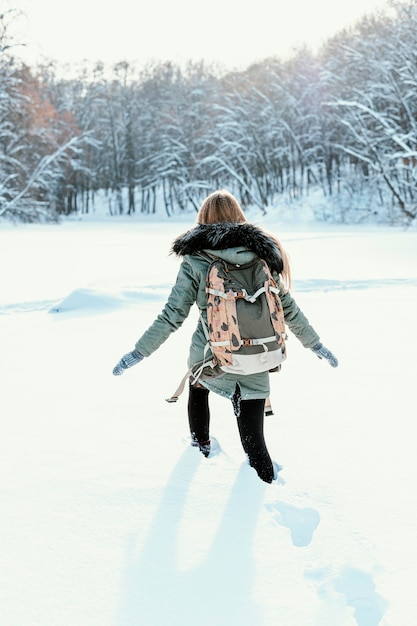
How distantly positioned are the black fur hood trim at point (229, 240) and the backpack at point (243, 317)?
5 cm

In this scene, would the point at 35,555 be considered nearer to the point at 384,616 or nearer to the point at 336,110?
the point at 384,616

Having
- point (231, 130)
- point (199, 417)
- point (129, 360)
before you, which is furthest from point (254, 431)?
point (231, 130)

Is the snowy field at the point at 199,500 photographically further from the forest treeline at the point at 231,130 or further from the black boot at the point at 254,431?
the forest treeline at the point at 231,130

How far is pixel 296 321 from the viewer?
2.93 m

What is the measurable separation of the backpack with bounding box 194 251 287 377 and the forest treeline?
19.8 metres

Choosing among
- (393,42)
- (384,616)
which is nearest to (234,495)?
(384,616)

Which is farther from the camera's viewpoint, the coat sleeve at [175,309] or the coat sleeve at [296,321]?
the coat sleeve at [296,321]

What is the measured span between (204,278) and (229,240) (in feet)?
0.71

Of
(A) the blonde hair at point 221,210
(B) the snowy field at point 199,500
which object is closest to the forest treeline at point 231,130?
(B) the snowy field at point 199,500

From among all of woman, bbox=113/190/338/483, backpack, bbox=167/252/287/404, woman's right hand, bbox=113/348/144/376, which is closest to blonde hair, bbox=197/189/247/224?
woman, bbox=113/190/338/483

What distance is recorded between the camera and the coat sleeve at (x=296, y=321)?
2857 mm

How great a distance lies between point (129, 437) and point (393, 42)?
31203 millimetres

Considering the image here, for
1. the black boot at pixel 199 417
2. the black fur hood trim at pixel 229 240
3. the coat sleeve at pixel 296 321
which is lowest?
the black boot at pixel 199 417

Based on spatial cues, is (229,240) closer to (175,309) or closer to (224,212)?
(224,212)
